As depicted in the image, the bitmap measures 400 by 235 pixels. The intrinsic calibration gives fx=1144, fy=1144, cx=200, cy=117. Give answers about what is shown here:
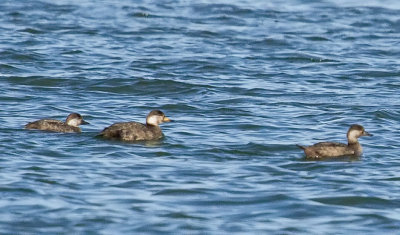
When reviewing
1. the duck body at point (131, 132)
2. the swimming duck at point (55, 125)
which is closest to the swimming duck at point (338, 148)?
the duck body at point (131, 132)

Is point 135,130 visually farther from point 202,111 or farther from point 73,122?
point 202,111


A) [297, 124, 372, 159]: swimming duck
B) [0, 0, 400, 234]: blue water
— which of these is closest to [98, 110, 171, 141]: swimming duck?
[0, 0, 400, 234]: blue water

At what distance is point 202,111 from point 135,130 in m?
3.18

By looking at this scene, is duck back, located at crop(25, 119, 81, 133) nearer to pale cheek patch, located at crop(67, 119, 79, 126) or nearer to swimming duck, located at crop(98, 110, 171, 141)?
pale cheek patch, located at crop(67, 119, 79, 126)

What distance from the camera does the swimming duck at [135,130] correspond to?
15672mm

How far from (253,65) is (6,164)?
1074 centimetres

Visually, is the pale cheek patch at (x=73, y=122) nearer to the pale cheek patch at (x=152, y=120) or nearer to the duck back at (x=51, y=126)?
the duck back at (x=51, y=126)

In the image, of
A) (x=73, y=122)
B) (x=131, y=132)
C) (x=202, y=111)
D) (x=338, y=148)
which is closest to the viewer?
(x=338, y=148)

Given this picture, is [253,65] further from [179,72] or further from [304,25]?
[304,25]

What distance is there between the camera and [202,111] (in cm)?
1895

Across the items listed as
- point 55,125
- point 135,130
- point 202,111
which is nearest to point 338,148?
point 135,130

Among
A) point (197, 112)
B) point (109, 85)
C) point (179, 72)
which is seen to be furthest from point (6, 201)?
point (179, 72)

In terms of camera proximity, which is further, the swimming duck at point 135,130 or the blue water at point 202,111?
the swimming duck at point 135,130

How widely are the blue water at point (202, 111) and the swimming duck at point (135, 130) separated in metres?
0.14
